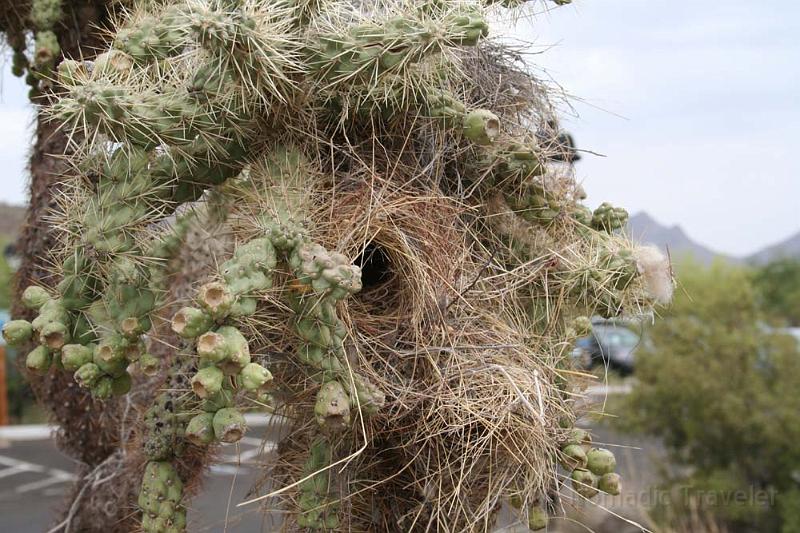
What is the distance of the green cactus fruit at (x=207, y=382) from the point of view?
121 cm

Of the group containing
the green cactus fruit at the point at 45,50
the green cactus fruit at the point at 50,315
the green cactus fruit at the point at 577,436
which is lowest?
the green cactus fruit at the point at 577,436

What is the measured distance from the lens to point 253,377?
123 centimetres

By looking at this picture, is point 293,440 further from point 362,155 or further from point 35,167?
point 35,167

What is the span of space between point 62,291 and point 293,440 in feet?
2.00

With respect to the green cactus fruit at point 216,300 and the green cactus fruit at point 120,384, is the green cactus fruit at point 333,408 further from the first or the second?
the green cactus fruit at point 120,384

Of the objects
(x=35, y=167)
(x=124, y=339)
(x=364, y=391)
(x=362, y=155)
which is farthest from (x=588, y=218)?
(x=35, y=167)

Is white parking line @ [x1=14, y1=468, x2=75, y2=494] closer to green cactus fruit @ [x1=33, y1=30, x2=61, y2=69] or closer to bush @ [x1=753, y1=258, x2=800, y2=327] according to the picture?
green cactus fruit @ [x1=33, y1=30, x2=61, y2=69]

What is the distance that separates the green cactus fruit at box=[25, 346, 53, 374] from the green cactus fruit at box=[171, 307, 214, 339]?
407 millimetres

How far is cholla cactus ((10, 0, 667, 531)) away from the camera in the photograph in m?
1.46

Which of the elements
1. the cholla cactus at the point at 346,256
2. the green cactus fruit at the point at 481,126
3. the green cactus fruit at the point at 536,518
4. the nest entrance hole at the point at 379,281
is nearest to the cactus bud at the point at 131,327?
the cholla cactus at the point at 346,256

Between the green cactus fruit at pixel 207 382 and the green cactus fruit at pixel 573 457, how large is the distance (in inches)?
31.6

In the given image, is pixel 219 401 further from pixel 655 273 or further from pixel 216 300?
pixel 655 273

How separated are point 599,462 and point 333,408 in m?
0.66

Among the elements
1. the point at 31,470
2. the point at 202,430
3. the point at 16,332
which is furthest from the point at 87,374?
the point at 31,470
